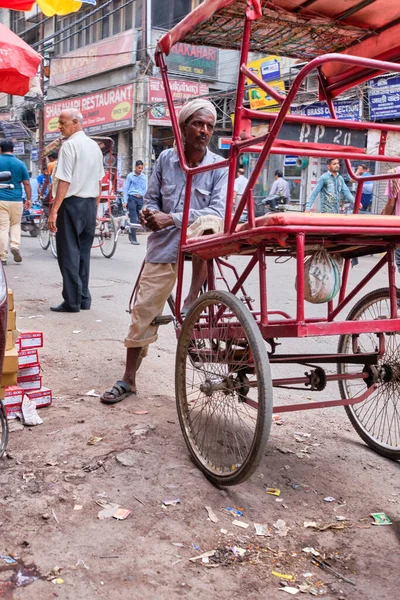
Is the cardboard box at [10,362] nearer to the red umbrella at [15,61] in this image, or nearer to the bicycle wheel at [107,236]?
the red umbrella at [15,61]

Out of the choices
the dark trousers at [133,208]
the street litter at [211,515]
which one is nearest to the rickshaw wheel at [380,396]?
the street litter at [211,515]

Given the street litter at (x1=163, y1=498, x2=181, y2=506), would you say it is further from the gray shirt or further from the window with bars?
the window with bars

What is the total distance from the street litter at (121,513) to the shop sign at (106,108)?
23957 millimetres

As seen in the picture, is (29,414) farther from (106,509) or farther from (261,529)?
(261,529)

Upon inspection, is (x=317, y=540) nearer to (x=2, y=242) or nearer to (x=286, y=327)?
(x=286, y=327)

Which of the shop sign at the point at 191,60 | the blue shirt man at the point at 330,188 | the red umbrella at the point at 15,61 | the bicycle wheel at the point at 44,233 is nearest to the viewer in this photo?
the red umbrella at the point at 15,61

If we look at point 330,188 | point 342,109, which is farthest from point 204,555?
point 342,109

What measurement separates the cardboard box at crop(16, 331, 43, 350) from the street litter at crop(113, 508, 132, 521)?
4.62 ft

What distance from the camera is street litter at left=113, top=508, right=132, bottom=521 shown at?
254cm

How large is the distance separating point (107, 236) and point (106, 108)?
53.0 ft

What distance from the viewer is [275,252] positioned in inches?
122

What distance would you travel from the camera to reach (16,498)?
2650 mm

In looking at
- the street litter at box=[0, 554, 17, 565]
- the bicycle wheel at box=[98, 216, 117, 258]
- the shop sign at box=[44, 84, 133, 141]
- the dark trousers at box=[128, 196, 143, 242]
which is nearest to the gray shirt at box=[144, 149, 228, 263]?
the street litter at box=[0, 554, 17, 565]

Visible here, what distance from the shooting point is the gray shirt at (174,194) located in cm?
369
